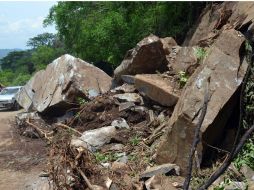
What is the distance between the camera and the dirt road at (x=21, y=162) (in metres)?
8.78

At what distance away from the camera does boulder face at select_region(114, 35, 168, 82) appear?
423 inches

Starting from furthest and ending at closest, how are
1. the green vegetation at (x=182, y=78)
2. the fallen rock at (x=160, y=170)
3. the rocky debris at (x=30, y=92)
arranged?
the rocky debris at (x=30, y=92), the green vegetation at (x=182, y=78), the fallen rock at (x=160, y=170)

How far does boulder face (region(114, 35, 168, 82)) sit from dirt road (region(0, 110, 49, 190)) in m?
2.89

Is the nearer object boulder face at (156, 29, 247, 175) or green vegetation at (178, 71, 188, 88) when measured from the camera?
boulder face at (156, 29, 247, 175)

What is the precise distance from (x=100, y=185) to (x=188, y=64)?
3.91m

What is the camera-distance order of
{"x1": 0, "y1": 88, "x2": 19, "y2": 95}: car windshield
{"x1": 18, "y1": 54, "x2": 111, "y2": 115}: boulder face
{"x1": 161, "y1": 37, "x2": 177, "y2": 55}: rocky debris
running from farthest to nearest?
{"x1": 0, "y1": 88, "x2": 19, "y2": 95}: car windshield
{"x1": 18, "y1": 54, "x2": 111, "y2": 115}: boulder face
{"x1": 161, "y1": 37, "x2": 177, "y2": 55}: rocky debris

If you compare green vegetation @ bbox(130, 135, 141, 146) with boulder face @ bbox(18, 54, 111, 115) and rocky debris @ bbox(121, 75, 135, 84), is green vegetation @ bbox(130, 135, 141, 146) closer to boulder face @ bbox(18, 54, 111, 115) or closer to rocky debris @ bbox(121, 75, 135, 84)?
rocky debris @ bbox(121, 75, 135, 84)

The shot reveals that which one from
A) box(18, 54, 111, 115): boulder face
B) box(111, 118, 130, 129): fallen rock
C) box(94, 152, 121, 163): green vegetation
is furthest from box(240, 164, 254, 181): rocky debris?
box(18, 54, 111, 115): boulder face

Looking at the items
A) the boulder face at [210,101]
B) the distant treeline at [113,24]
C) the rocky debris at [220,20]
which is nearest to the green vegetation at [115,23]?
the distant treeline at [113,24]

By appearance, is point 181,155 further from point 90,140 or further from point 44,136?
point 44,136

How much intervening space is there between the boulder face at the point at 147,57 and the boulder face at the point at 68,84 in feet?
4.81

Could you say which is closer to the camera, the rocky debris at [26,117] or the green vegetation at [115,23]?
the rocky debris at [26,117]

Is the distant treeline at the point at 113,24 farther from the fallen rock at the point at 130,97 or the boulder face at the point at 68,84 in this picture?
the fallen rock at the point at 130,97

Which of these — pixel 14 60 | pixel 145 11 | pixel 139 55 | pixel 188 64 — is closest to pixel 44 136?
pixel 139 55
